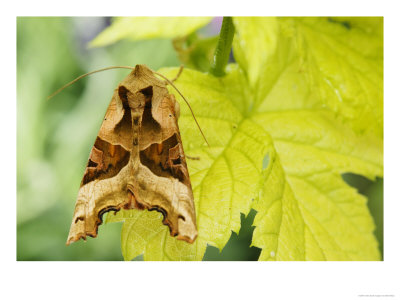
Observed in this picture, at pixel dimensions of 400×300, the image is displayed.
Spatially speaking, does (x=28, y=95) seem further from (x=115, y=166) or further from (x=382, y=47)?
(x=382, y=47)

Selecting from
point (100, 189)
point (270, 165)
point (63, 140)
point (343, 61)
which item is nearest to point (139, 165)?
→ point (100, 189)

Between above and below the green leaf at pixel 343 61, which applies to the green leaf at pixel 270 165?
below

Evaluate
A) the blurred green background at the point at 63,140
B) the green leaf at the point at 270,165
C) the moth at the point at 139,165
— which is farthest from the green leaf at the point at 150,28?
the blurred green background at the point at 63,140

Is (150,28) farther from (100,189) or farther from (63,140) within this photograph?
(63,140)

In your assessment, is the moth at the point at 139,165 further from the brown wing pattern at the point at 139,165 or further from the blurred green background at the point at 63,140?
the blurred green background at the point at 63,140

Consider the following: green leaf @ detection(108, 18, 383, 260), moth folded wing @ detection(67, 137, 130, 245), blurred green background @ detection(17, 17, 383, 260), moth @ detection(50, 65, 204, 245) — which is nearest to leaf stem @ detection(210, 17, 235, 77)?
green leaf @ detection(108, 18, 383, 260)

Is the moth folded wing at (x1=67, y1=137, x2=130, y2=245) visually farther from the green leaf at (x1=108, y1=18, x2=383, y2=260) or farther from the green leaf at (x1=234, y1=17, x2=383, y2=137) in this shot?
the green leaf at (x1=234, y1=17, x2=383, y2=137)
